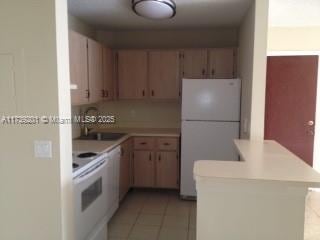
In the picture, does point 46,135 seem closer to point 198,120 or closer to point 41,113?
point 41,113

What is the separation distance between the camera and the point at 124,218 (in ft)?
10.6

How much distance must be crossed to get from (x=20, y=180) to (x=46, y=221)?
320 millimetres

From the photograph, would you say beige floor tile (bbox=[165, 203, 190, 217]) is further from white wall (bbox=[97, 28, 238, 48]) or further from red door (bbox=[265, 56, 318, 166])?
white wall (bbox=[97, 28, 238, 48])

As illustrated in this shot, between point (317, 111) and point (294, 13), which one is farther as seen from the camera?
point (317, 111)

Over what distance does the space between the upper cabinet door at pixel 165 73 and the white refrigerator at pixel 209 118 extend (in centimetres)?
50

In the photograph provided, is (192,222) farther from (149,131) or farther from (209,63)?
(209,63)

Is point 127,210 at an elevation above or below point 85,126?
below

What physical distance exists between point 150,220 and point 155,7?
223 cm

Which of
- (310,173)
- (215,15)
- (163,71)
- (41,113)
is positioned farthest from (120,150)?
(310,173)

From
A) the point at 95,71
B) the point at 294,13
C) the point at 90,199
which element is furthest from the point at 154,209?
the point at 294,13

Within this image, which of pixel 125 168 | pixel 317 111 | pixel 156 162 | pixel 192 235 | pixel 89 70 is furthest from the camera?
pixel 317 111

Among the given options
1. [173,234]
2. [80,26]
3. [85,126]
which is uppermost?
[80,26]

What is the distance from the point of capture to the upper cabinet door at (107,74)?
3795mm

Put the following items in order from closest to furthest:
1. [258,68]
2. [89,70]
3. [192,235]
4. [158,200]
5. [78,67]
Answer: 1. [258,68]
2. [192,235]
3. [78,67]
4. [89,70]
5. [158,200]
